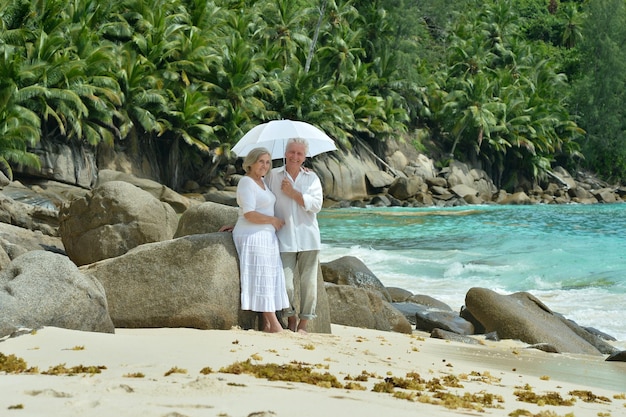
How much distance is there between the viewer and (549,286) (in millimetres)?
16844

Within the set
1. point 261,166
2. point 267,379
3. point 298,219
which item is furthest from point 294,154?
point 267,379

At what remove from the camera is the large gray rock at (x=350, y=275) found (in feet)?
45.3

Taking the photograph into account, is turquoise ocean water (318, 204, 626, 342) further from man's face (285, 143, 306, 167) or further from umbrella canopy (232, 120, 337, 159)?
man's face (285, 143, 306, 167)

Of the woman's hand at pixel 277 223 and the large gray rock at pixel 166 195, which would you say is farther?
the large gray rock at pixel 166 195

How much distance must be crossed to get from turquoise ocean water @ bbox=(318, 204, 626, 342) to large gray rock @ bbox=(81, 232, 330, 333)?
5826mm

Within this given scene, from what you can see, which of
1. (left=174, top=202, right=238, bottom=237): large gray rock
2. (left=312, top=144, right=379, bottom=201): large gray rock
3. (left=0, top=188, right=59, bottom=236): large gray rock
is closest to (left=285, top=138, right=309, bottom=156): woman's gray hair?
Result: (left=174, top=202, right=238, bottom=237): large gray rock

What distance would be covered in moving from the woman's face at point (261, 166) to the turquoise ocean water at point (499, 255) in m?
5.79

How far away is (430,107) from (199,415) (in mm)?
57196

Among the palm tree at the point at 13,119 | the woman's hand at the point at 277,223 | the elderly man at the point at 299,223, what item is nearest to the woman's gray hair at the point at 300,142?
the elderly man at the point at 299,223

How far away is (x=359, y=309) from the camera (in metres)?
9.98

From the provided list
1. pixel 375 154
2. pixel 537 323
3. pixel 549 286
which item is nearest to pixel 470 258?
pixel 549 286

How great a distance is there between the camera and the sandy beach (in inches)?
158

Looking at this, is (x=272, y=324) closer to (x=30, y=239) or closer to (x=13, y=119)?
(x=30, y=239)

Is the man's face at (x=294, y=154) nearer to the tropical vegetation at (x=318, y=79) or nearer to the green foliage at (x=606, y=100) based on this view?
the tropical vegetation at (x=318, y=79)
